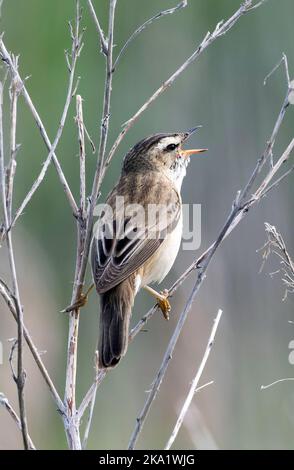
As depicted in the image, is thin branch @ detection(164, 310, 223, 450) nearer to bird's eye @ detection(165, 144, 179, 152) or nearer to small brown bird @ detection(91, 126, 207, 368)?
small brown bird @ detection(91, 126, 207, 368)

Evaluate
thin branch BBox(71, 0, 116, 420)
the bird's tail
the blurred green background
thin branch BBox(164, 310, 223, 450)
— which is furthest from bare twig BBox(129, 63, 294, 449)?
the blurred green background

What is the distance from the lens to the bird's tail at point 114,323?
11.7 feet

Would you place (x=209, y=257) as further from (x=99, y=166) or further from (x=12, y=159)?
(x=12, y=159)

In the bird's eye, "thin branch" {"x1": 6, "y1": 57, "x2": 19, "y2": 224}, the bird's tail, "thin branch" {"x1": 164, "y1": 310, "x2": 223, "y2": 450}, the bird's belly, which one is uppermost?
the bird's eye

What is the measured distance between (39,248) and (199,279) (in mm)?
3193

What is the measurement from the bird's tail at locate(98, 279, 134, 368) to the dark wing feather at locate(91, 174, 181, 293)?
0.10 metres

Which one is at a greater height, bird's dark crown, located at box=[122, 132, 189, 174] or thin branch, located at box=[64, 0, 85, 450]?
bird's dark crown, located at box=[122, 132, 189, 174]

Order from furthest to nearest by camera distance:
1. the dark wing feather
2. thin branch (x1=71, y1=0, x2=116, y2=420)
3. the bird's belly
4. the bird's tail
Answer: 1. the bird's belly
2. the dark wing feather
3. the bird's tail
4. thin branch (x1=71, y1=0, x2=116, y2=420)

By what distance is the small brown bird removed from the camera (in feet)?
12.7

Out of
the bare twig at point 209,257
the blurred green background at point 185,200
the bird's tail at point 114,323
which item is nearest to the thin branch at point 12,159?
the bare twig at point 209,257

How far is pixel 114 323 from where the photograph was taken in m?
3.78

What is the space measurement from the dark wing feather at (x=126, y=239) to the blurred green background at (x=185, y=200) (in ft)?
4.70

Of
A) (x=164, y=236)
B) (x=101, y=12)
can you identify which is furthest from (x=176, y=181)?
(x=101, y=12)

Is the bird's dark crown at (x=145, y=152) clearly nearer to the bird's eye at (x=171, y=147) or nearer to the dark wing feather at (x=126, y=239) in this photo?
the bird's eye at (x=171, y=147)
